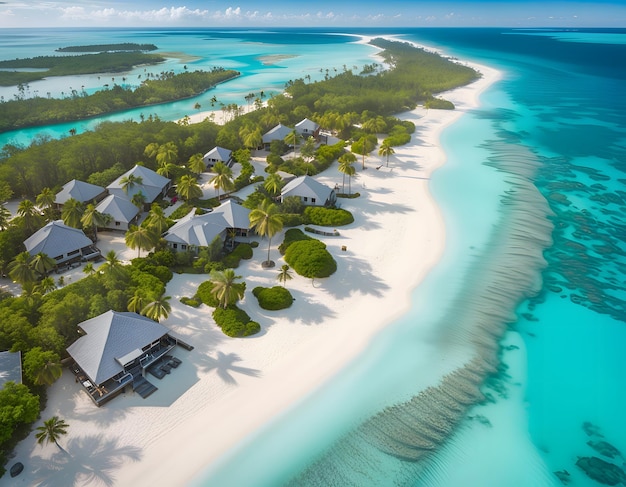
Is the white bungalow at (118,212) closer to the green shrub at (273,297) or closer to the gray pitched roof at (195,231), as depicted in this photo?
the gray pitched roof at (195,231)

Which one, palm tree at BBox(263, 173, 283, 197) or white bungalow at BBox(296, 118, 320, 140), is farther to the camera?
white bungalow at BBox(296, 118, 320, 140)

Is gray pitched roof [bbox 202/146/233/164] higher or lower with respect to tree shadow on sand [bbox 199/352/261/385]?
higher

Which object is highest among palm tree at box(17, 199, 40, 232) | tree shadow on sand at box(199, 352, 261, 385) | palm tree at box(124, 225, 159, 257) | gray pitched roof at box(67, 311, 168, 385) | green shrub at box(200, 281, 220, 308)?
palm tree at box(17, 199, 40, 232)

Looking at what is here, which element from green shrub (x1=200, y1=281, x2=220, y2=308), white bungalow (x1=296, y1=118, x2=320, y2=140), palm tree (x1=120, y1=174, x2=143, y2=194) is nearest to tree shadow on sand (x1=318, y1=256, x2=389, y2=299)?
green shrub (x1=200, y1=281, x2=220, y2=308)

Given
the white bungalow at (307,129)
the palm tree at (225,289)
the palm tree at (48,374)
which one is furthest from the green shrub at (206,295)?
the white bungalow at (307,129)

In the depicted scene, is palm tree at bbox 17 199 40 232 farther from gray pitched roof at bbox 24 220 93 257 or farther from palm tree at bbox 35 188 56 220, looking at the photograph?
palm tree at bbox 35 188 56 220

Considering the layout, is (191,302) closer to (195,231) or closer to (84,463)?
(195,231)

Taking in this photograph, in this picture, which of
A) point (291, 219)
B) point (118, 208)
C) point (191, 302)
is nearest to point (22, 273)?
point (118, 208)

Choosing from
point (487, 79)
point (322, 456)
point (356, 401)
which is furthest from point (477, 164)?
point (487, 79)
